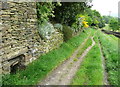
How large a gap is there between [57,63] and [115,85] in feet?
11.2

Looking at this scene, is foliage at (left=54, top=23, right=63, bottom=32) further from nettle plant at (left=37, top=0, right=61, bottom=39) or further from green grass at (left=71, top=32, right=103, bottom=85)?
green grass at (left=71, top=32, right=103, bottom=85)

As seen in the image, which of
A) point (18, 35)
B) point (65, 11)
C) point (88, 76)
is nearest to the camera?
point (18, 35)

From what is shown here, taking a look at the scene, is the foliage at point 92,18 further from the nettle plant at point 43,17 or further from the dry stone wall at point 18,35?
the dry stone wall at point 18,35

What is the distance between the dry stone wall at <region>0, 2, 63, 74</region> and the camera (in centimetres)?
584

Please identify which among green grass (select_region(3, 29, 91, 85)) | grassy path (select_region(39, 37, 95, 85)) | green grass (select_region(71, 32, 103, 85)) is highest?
green grass (select_region(3, 29, 91, 85))

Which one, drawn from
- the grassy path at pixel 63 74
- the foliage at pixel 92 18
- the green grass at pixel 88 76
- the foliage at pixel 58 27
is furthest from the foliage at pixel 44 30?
the foliage at pixel 92 18

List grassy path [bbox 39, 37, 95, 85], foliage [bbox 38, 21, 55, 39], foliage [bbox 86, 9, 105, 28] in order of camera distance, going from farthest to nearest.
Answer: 1. foliage [bbox 86, 9, 105, 28]
2. foliage [bbox 38, 21, 55, 39]
3. grassy path [bbox 39, 37, 95, 85]

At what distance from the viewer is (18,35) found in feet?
22.0

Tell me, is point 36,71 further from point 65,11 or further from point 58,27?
point 65,11

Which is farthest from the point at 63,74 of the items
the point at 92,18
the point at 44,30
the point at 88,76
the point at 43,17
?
the point at 92,18

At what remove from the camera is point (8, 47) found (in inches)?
240

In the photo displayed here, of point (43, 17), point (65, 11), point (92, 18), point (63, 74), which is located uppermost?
point (65, 11)

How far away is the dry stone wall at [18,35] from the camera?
230 inches

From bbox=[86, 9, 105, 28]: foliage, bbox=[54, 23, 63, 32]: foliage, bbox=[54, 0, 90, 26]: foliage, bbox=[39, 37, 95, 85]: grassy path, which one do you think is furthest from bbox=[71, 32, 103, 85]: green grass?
bbox=[86, 9, 105, 28]: foliage
